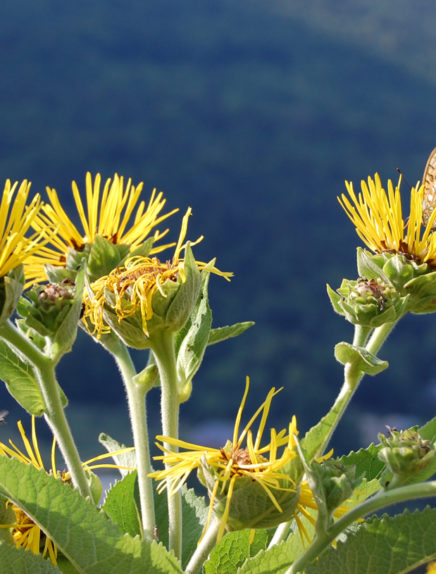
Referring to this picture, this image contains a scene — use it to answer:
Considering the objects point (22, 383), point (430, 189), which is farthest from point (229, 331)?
point (430, 189)

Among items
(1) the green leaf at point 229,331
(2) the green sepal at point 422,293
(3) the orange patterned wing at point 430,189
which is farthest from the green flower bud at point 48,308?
(3) the orange patterned wing at point 430,189

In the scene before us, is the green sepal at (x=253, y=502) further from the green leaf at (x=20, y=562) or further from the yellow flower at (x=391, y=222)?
the yellow flower at (x=391, y=222)

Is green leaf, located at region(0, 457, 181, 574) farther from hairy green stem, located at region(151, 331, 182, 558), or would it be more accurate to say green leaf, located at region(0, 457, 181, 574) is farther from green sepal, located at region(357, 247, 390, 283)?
green sepal, located at region(357, 247, 390, 283)

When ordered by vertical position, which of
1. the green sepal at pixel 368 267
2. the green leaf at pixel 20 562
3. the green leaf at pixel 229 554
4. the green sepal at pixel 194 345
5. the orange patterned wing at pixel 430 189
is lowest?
the green leaf at pixel 229 554

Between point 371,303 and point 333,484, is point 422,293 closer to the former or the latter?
point 371,303

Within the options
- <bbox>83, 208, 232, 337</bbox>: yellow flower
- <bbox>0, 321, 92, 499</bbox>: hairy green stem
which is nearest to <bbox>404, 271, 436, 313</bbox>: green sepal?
<bbox>83, 208, 232, 337</bbox>: yellow flower

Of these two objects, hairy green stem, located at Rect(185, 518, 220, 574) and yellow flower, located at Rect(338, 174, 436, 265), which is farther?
yellow flower, located at Rect(338, 174, 436, 265)

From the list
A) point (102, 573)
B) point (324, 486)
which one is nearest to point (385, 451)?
point (324, 486)
